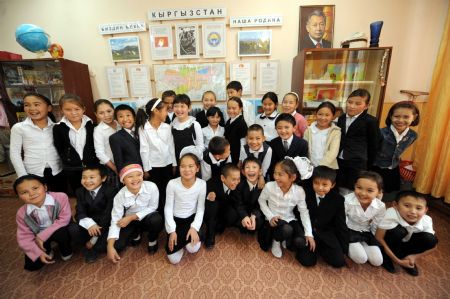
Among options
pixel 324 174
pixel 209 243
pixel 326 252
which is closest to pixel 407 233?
pixel 326 252

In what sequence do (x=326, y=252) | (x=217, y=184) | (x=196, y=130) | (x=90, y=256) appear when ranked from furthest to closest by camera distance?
(x=196, y=130) → (x=217, y=184) → (x=90, y=256) → (x=326, y=252)

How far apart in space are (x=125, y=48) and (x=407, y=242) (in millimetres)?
3971

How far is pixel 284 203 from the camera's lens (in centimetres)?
174

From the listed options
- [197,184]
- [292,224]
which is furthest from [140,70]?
[292,224]

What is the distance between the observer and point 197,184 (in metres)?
1.83

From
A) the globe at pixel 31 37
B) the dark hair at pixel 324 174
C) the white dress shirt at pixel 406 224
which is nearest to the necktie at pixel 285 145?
the dark hair at pixel 324 174

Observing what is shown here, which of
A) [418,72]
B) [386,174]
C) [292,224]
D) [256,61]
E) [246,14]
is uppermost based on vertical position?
[246,14]

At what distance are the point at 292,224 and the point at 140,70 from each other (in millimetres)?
3005

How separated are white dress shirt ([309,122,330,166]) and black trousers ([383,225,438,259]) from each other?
31.4 inches

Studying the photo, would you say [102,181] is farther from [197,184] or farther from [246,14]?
[246,14]

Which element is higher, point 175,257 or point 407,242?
point 407,242

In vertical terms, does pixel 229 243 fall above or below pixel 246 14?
below

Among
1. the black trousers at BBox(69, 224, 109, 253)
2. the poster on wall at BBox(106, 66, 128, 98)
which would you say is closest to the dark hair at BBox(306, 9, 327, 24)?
the poster on wall at BBox(106, 66, 128, 98)

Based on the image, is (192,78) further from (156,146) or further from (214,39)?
(156,146)
